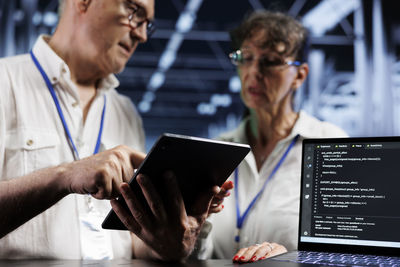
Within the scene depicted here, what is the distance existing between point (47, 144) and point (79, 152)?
10 centimetres

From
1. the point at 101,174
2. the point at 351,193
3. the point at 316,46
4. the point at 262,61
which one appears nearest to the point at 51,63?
the point at 101,174

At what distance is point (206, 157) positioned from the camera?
3.22 feet

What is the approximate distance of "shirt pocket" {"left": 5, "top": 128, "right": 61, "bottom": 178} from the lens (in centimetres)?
138

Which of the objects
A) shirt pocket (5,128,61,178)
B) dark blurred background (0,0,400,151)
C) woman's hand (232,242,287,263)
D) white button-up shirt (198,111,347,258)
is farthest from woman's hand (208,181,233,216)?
dark blurred background (0,0,400,151)

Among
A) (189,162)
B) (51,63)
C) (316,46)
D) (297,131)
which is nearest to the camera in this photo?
(189,162)

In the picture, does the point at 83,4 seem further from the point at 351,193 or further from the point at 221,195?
the point at 351,193

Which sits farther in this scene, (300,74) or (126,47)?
(300,74)

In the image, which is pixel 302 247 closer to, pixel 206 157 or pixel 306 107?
pixel 206 157

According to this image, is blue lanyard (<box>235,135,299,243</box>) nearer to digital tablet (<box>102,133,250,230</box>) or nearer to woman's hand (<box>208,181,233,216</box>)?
woman's hand (<box>208,181,233,216</box>)

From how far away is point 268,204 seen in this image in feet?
5.41

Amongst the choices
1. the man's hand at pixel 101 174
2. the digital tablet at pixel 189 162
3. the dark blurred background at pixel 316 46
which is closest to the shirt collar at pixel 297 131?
the digital tablet at pixel 189 162

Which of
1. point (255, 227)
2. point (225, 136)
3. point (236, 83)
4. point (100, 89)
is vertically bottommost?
point (255, 227)

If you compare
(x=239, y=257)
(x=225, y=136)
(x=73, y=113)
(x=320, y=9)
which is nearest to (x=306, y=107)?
(x=320, y=9)

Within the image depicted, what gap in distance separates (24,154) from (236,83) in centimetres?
324
